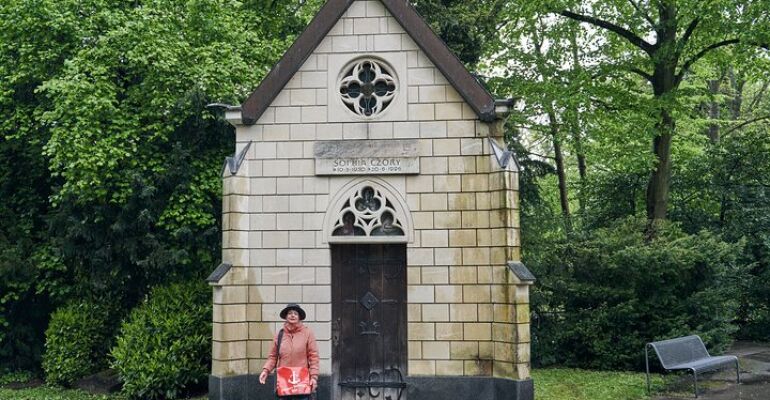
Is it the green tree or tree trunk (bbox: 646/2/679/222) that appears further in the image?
tree trunk (bbox: 646/2/679/222)

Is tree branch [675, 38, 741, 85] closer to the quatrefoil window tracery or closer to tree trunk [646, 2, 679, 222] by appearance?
tree trunk [646, 2, 679, 222]

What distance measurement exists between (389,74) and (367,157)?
1.36 m

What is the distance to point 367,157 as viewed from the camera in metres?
10.3

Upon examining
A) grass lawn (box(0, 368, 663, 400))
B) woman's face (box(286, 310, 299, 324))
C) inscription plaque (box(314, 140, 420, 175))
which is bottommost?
grass lawn (box(0, 368, 663, 400))

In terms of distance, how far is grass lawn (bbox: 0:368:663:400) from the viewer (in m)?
11.5

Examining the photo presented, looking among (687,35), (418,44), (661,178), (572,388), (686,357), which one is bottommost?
(572,388)

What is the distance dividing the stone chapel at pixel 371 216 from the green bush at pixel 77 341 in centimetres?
547


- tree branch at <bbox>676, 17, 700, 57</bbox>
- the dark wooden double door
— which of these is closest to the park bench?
the dark wooden double door

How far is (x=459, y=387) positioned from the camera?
9969 millimetres

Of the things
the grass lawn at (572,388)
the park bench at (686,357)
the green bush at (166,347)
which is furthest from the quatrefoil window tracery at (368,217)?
the park bench at (686,357)

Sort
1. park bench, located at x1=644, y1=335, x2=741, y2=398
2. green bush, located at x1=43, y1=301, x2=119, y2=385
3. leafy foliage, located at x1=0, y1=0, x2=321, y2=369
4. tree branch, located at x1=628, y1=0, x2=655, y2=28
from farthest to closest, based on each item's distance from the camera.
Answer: tree branch, located at x1=628, y1=0, x2=655, y2=28, green bush, located at x1=43, y1=301, x2=119, y2=385, leafy foliage, located at x1=0, y1=0, x2=321, y2=369, park bench, located at x1=644, y1=335, x2=741, y2=398

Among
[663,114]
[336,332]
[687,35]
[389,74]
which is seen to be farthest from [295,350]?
[687,35]

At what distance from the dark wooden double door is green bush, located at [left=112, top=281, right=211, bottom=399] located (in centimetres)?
328

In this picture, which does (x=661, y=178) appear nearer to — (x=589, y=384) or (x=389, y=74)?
(x=589, y=384)
